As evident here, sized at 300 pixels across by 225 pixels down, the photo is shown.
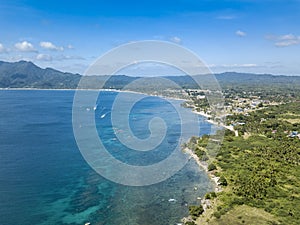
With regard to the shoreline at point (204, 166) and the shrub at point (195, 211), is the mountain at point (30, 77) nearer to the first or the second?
the shoreline at point (204, 166)

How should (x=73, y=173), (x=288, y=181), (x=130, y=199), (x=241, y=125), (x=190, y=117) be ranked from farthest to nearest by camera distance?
(x=190, y=117)
(x=241, y=125)
(x=73, y=173)
(x=288, y=181)
(x=130, y=199)

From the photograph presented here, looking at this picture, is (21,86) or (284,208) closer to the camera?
(284,208)

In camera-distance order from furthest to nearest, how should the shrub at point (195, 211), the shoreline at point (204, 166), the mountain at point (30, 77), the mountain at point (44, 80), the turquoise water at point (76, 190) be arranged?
the mountain at point (30, 77) → the mountain at point (44, 80) → the shoreline at point (204, 166) → the turquoise water at point (76, 190) → the shrub at point (195, 211)

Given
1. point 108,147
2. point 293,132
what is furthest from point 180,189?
point 293,132

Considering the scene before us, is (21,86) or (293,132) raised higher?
(21,86)

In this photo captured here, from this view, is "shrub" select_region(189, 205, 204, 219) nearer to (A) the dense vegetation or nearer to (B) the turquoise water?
(B) the turquoise water

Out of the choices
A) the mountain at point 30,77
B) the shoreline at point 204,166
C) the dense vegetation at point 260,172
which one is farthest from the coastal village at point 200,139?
the mountain at point 30,77

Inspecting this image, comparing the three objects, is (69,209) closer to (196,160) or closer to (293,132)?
(196,160)

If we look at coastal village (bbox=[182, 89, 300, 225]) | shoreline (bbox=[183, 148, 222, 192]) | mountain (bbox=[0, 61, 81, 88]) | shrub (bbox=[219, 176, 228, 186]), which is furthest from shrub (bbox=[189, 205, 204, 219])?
mountain (bbox=[0, 61, 81, 88])

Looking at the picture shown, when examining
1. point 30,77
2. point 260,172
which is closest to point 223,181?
point 260,172

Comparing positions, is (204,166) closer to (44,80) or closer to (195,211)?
(195,211)

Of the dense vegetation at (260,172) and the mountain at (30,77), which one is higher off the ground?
the mountain at (30,77)
